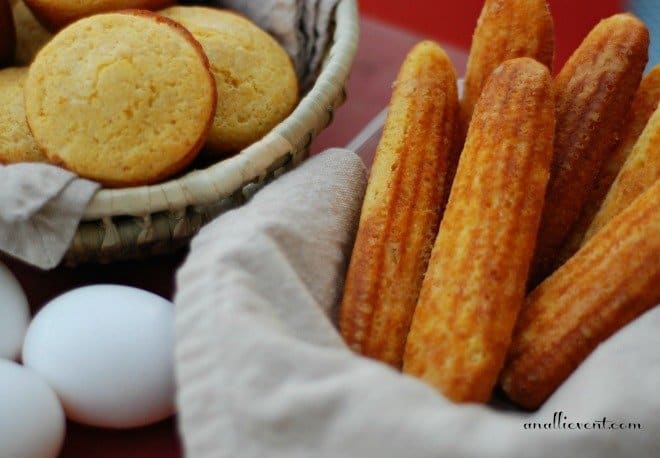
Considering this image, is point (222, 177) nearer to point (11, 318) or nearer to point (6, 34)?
point (11, 318)

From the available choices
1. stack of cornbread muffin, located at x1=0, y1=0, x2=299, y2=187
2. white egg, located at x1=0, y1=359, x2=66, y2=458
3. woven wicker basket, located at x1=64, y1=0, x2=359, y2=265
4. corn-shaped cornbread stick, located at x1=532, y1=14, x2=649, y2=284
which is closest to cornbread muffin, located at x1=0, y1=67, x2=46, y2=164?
stack of cornbread muffin, located at x1=0, y1=0, x2=299, y2=187

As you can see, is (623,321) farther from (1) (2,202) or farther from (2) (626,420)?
(1) (2,202)

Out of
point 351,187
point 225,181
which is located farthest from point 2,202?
point 351,187

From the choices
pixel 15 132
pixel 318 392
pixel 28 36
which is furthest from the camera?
pixel 28 36

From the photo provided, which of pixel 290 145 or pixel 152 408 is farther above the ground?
pixel 290 145

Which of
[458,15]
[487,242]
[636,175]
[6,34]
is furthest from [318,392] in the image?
[458,15]

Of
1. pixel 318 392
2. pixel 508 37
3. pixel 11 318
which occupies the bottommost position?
pixel 11 318

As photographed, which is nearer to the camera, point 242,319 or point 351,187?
point 242,319
